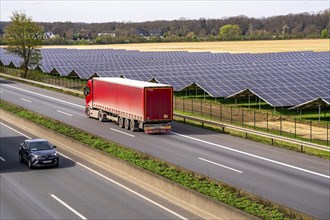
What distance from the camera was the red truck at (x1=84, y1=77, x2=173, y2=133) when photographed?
1709 inches

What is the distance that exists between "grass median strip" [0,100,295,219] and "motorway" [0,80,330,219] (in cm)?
174

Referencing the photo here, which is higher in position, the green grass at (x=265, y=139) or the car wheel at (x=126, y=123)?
the car wheel at (x=126, y=123)

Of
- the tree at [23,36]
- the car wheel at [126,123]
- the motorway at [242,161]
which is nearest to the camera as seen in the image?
the motorway at [242,161]

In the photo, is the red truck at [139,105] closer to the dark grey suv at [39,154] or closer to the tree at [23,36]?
the dark grey suv at [39,154]

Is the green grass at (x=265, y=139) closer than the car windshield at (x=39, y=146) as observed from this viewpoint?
No

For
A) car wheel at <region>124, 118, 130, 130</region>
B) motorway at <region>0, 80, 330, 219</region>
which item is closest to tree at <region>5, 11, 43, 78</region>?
motorway at <region>0, 80, 330, 219</region>

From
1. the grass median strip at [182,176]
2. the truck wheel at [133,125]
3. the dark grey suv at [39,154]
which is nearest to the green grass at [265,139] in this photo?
the truck wheel at [133,125]

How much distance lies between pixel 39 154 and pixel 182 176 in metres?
9.87

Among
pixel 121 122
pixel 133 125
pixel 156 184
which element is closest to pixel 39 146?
pixel 156 184

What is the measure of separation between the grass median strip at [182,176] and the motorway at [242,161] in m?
1.74

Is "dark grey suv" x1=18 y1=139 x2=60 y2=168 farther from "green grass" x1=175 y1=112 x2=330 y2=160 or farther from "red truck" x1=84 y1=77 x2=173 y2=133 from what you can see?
"green grass" x1=175 y1=112 x2=330 y2=160

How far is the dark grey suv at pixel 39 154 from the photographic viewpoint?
33.1 m

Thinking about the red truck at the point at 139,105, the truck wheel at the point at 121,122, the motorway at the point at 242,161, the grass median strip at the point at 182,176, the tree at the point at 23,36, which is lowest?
the motorway at the point at 242,161

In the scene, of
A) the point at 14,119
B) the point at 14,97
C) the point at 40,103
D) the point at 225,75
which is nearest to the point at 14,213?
the point at 14,119
